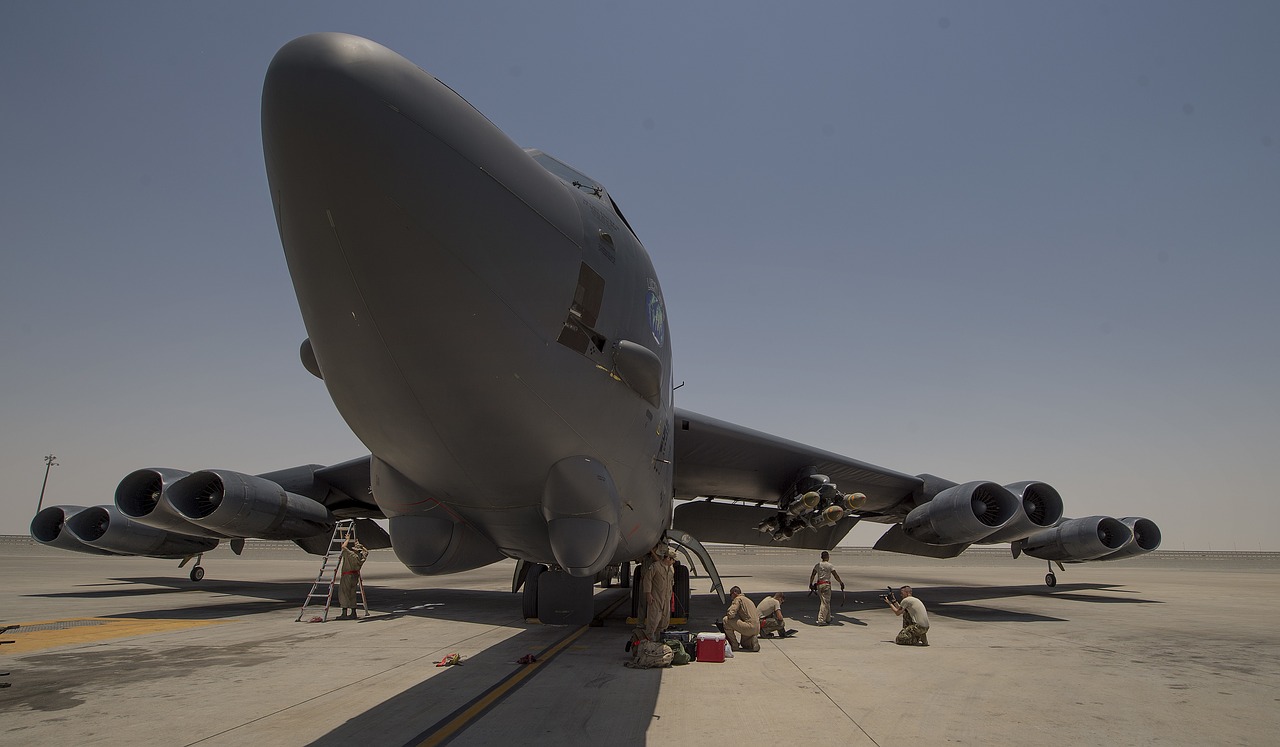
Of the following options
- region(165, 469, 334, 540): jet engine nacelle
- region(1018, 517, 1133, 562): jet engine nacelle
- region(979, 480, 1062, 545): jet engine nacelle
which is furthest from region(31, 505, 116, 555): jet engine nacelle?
region(1018, 517, 1133, 562): jet engine nacelle

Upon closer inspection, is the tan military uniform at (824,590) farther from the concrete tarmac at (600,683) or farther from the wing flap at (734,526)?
the wing flap at (734,526)

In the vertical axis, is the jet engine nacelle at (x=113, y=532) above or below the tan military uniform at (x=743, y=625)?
above

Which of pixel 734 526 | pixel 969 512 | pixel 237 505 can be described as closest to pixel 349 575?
pixel 237 505

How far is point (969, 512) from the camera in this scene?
11.5 meters

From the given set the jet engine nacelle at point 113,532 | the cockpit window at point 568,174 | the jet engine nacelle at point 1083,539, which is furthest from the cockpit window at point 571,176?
the jet engine nacelle at point 1083,539

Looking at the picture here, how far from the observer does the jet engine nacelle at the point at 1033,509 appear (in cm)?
1159

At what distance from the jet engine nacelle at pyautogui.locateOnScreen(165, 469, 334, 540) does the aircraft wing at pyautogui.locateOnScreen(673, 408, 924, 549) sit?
24.6 ft

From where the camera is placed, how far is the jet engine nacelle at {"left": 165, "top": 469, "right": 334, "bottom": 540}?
1117 centimetres

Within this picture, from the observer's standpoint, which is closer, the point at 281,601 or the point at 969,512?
the point at 969,512

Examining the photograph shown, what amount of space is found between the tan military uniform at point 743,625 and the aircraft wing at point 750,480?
12.4 feet

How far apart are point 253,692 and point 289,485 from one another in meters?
9.47

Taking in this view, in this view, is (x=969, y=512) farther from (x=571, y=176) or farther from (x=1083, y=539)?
(x=571, y=176)

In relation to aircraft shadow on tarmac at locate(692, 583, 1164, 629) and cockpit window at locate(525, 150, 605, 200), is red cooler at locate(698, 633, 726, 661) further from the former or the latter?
cockpit window at locate(525, 150, 605, 200)

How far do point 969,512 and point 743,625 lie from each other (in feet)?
18.2
